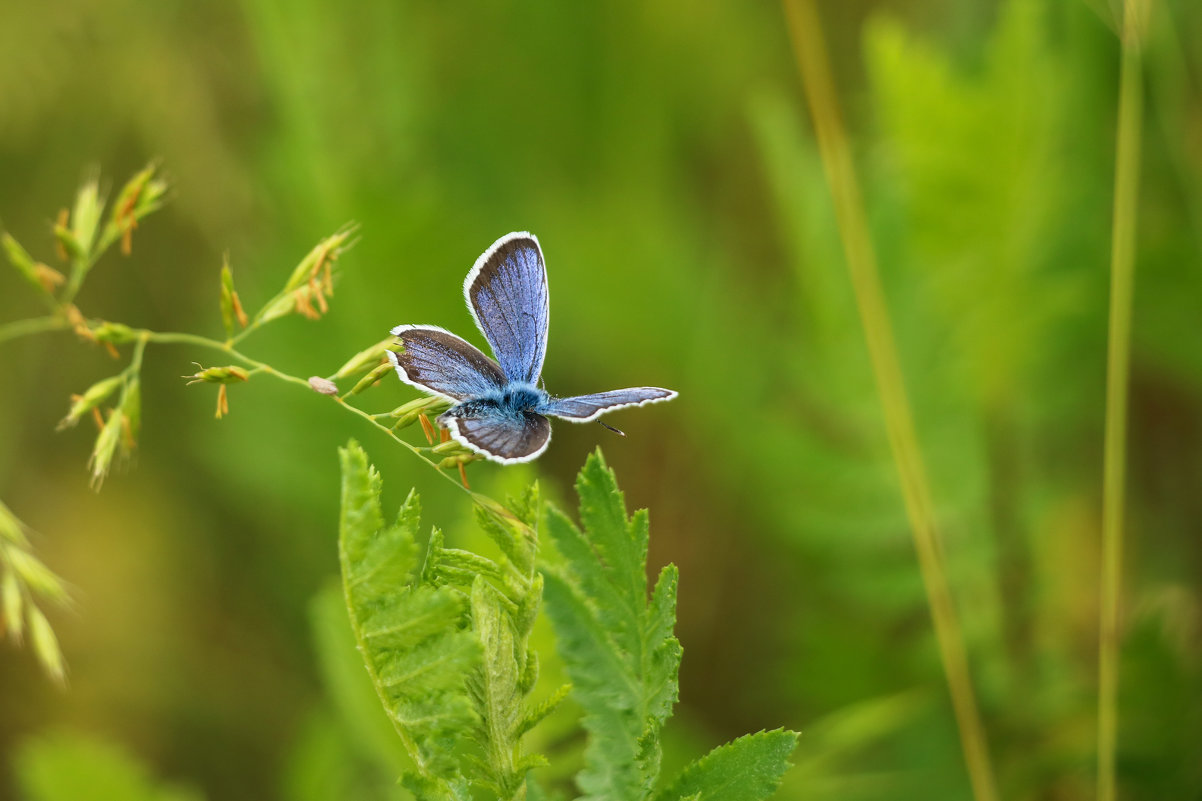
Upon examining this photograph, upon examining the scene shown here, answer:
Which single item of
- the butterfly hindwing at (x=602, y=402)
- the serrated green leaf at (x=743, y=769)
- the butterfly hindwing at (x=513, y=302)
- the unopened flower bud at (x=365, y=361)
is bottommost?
the serrated green leaf at (x=743, y=769)

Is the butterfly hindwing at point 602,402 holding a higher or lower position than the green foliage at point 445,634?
higher

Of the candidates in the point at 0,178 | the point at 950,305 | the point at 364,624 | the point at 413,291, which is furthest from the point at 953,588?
the point at 0,178

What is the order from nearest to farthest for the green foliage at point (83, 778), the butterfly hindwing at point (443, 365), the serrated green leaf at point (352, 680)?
1. the butterfly hindwing at point (443, 365)
2. the serrated green leaf at point (352, 680)
3. the green foliage at point (83, 778)

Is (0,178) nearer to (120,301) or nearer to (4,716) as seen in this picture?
(120,301)

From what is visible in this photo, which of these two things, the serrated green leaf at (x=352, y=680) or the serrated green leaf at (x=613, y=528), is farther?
the serrated green leaf at (x=352, y=680)

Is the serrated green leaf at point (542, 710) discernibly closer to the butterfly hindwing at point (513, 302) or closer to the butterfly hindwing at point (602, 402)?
the butterfly hindwing at point (602, 402)

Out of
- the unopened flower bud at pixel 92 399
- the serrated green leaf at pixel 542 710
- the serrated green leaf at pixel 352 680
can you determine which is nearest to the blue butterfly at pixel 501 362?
the serrated green leaf at pixel 542 710

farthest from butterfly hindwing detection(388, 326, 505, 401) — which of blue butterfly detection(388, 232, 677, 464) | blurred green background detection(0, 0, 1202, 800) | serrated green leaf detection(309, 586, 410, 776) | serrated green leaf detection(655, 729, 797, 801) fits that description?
blurred green background detection(0, 0, 1202, 800)
